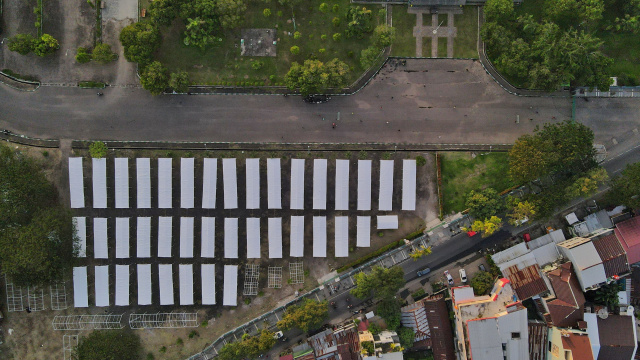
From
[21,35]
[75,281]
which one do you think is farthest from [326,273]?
[21,35]

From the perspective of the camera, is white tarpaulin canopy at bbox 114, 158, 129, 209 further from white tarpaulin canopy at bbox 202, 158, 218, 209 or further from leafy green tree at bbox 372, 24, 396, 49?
leafy green tree at bbox 372, 24, 396, 49

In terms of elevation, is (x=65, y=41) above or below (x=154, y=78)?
above

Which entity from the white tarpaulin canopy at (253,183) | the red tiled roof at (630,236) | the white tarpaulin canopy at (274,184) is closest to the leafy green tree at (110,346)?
the white tarpaulin canopy at (253,183)

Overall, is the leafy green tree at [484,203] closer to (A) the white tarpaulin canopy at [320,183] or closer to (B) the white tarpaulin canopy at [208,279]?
(A) the white tarpaulin canopy at [320,183]

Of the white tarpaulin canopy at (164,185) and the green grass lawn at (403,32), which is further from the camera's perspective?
the green grass lawn at (403,32)

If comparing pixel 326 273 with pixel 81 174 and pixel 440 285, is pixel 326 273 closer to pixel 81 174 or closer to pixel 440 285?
pixel 440 285

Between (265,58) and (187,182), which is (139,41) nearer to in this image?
(265,58)

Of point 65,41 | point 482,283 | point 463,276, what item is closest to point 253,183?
point 463,276
